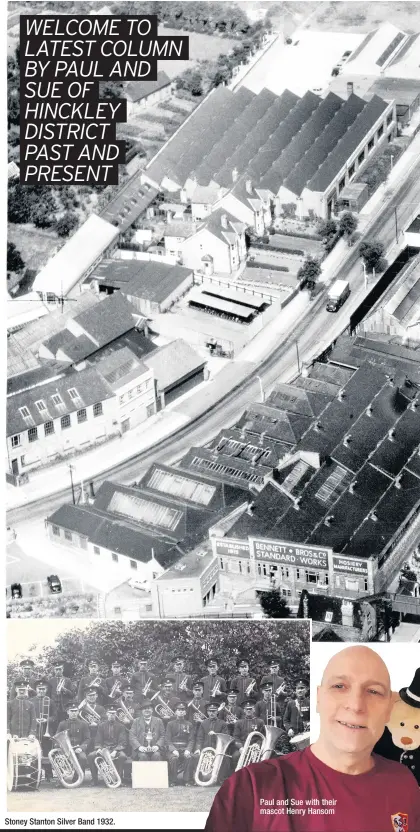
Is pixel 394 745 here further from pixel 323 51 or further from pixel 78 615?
pixel 323 51

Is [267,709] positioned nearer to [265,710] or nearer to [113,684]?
[265,710]

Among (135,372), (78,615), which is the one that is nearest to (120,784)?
(78,615)

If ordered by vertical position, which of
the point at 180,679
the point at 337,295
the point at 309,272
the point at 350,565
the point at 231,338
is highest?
the point at 309,272

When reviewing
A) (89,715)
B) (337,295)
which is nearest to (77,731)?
(89,715)

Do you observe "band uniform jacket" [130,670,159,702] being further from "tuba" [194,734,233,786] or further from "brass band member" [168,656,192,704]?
"tuba" [194,734,233,786]

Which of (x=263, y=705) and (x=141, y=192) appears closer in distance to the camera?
(x=263, y=705)

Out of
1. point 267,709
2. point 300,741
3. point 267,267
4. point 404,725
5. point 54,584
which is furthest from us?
point 267,267
